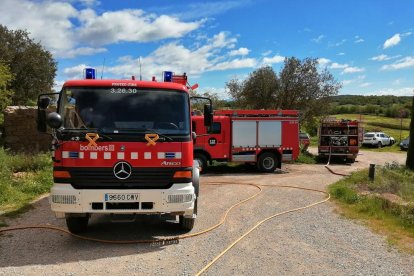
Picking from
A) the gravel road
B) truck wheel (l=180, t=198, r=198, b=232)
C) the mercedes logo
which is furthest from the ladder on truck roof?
the mercedes logo

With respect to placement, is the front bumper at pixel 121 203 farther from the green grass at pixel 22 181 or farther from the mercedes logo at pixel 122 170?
the green grass at pixel 22 181

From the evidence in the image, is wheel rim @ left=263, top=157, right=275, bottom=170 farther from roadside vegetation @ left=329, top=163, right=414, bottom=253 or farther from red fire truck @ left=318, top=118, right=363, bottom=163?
red fire truck @ left=318, top=118, right=363, bottom=163

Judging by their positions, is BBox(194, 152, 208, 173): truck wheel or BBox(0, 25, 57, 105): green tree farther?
BBox(0, 25, 57, 105): green tree

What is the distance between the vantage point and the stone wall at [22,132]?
1905 cm

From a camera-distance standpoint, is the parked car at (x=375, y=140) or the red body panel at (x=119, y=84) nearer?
the red body panel at (x=119, y=84)

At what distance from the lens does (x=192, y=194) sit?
23.0ft

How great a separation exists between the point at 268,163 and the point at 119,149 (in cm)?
1340

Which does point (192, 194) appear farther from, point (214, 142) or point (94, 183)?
point (214, 142)

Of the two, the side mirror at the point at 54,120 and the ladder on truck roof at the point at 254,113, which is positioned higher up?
the ladder on truck roof at the point at 254,113

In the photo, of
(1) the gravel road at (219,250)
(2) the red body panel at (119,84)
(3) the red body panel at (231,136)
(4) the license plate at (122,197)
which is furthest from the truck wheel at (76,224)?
(3) the red body panel at (231,136)

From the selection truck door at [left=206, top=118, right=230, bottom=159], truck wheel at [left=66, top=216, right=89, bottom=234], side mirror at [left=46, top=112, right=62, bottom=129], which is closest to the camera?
side mirror at [left=46, top=112, right=62, bottom=129]

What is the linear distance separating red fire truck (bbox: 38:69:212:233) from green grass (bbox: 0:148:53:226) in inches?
141

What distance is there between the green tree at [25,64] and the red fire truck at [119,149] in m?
34.4

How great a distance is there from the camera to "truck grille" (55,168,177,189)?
22.1ft
